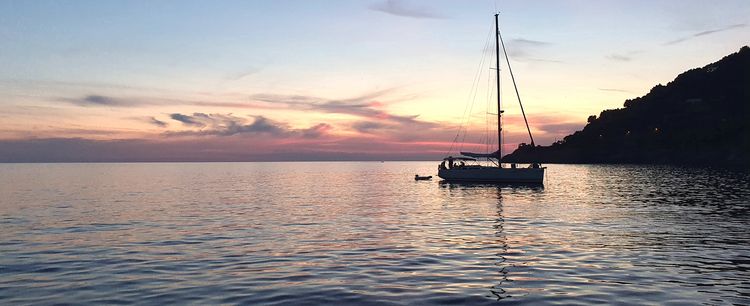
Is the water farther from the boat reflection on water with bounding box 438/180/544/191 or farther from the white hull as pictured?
the white hull

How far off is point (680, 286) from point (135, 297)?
15.7 metres

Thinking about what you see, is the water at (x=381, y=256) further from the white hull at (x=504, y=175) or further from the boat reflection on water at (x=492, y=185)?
the white hull at (x=504, y=175)

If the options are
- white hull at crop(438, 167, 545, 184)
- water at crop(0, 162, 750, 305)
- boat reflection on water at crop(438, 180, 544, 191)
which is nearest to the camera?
water at crop(0, 162, 750, 305)

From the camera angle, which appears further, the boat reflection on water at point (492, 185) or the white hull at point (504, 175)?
the white hull at point (504, 175)

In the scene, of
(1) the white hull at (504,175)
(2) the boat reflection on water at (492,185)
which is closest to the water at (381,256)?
(2) the boat reflection on water at (492,185)

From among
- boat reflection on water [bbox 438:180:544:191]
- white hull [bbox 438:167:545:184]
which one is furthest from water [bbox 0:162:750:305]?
white hull [bbox 438:167:545:184]

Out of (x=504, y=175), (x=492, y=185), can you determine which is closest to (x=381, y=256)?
(x=504, y=175)

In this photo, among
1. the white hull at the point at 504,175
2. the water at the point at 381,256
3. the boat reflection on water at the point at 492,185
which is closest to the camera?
the water at the point at 381,256

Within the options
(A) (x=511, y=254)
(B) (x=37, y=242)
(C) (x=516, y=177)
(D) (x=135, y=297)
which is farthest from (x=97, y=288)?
(C) (x=516, y=177)

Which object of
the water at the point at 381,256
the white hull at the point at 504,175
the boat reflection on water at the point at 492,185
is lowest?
the water at the point at 381,256

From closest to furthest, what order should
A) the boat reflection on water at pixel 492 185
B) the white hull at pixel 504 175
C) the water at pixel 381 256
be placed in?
the water at pixel 381 256 < the boat reflection on water at pixel 492 185 < the white hull at pixel 504 175

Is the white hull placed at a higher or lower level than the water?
higher

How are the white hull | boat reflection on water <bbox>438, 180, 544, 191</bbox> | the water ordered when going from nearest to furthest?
the water < boat reflection on water <bbox>438, 180, 544, 191</bbox> < the white hull

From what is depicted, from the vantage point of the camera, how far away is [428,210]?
139 ft
